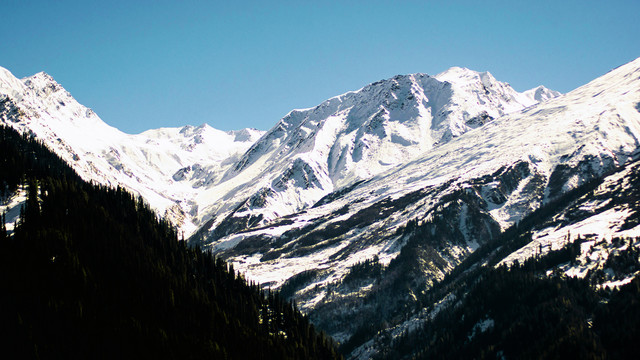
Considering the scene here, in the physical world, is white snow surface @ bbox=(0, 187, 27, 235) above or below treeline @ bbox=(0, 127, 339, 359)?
above

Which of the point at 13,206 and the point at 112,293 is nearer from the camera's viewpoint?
the point at 112,293

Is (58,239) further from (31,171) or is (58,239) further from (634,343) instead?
(634,343)

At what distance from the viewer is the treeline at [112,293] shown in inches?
4515

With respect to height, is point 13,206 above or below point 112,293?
above

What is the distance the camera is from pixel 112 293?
129750mm

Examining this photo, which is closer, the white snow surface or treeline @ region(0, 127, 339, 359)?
treeline @ region(0, 127, 339, 359)

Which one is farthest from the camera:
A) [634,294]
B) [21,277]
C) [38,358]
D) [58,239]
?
[634,294]

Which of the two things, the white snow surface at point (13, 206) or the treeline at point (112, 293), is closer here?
the treeline at point (112, 293)

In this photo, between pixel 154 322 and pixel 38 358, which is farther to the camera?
pixel 154 322

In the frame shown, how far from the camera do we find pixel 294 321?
168250 mm

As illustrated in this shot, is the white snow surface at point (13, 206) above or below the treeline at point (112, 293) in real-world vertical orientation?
above

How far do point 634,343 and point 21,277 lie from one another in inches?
7031

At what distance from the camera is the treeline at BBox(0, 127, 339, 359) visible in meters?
115

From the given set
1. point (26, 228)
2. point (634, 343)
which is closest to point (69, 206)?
point (26, 228)
